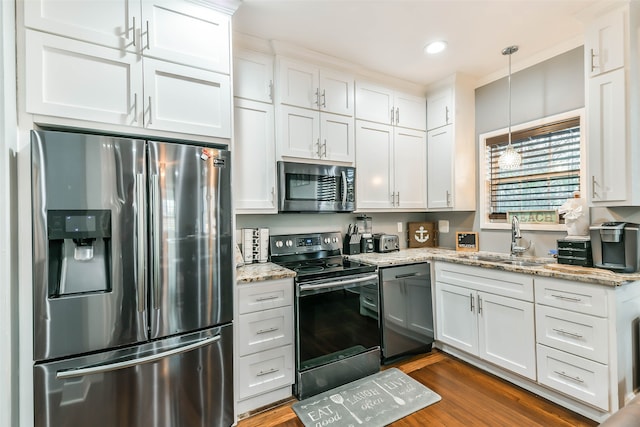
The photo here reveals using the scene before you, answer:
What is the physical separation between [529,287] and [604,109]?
1356 mm

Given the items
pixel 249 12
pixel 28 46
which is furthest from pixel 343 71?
pixel 28 46

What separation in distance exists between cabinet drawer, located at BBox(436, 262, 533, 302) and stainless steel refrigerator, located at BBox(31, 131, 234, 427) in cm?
194

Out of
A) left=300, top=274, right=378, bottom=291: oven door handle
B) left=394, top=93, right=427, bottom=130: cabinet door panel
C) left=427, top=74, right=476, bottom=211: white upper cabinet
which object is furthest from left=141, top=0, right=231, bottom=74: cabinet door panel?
left=427, top=74, right=476, bottom=211: white upper cabinet

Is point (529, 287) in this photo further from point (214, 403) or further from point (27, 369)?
point (27, 369)

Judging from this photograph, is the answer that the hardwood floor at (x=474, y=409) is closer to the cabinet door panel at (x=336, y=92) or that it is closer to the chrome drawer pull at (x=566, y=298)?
the chrome drawer pull at (x=566, y=298)

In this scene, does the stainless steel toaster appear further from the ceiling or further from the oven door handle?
the ceiling

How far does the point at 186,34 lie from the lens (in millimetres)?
1739

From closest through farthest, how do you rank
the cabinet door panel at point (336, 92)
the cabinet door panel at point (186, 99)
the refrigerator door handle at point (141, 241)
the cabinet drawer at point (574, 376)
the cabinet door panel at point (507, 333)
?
the refrigerator door handle at point (141, 241)
the cabinet door panel at point (186, 99)
the cabinet drawer at point (574, 376)
the cabinet door panel at point (507, 333)
the cabinet door panel at point (336, 92)

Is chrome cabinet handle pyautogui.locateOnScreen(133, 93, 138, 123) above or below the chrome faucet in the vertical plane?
above

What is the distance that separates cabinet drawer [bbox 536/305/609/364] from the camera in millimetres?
1766

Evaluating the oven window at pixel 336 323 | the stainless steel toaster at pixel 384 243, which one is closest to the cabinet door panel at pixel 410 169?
the stainless steel toaster at pixel 384 243

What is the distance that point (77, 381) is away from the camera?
139 cm

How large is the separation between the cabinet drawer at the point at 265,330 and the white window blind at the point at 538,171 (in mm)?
2383

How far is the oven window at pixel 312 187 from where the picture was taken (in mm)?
2465
